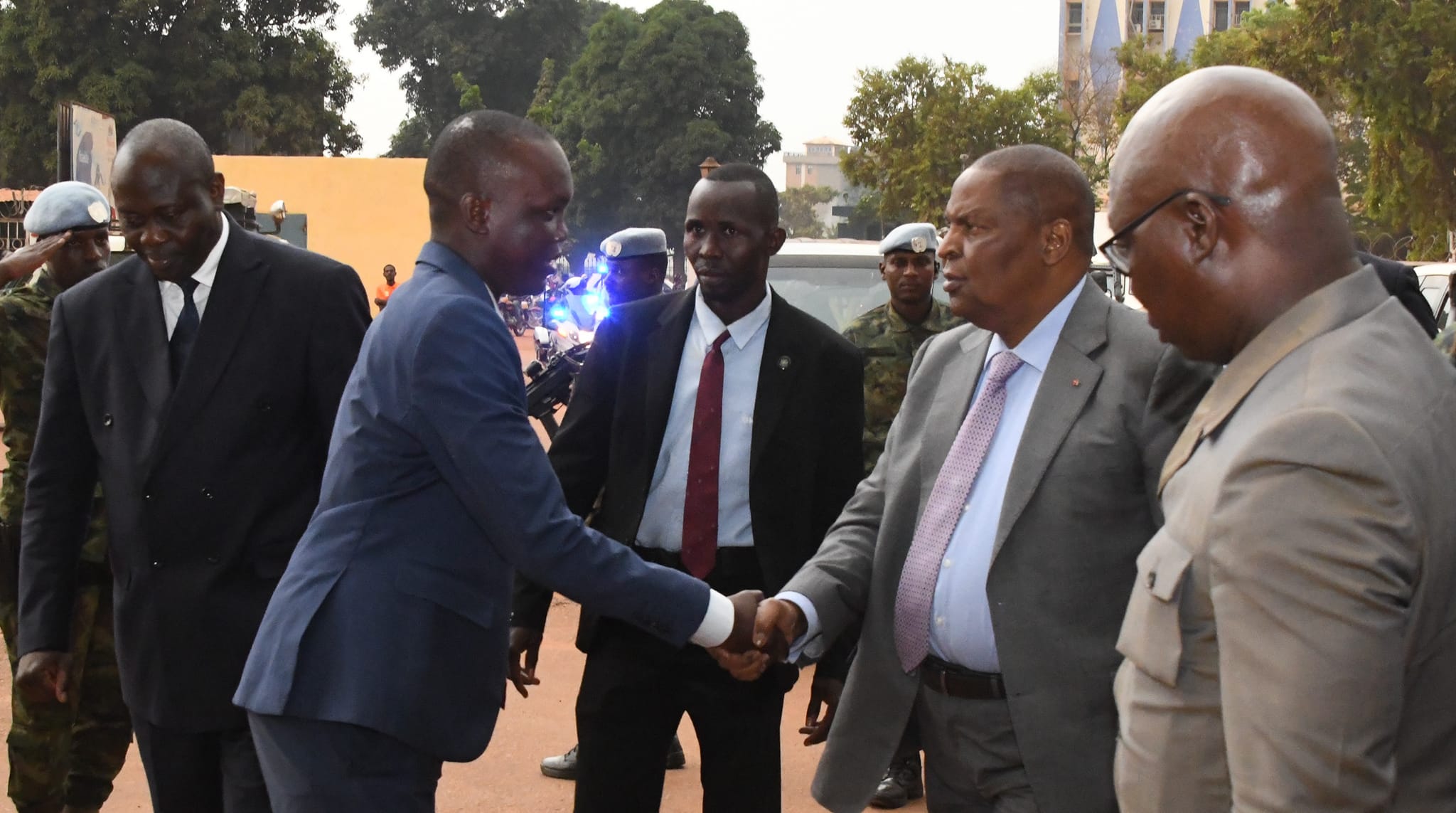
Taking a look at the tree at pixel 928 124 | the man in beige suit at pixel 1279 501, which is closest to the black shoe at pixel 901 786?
the man in beige suit at pixel 1279 501

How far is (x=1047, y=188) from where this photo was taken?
299cm

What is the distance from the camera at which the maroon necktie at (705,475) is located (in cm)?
379

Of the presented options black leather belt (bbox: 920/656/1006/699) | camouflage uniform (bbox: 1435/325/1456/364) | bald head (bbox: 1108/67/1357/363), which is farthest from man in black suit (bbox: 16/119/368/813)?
camouflage uniform (bbox: 1435/325/1456/364)

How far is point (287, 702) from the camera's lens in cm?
266

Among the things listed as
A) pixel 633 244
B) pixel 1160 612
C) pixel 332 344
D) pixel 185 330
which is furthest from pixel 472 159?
pixel 633 244

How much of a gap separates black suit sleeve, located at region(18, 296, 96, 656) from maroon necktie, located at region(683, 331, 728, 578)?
1592mm

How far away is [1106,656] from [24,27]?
134ft

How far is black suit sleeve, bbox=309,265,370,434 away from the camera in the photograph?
11.7ft

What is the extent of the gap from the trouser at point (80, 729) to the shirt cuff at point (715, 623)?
2497 millimetres

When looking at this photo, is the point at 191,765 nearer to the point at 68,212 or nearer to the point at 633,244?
the point at 68,212

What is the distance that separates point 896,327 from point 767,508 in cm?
303

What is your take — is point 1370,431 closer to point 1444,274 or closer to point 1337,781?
point 1337,781

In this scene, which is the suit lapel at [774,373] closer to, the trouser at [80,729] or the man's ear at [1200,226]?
the man's ear at [1200,226]

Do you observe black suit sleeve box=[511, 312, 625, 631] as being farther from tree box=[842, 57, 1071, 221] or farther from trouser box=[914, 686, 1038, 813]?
tree box=[842, 57, 1071, 221]
